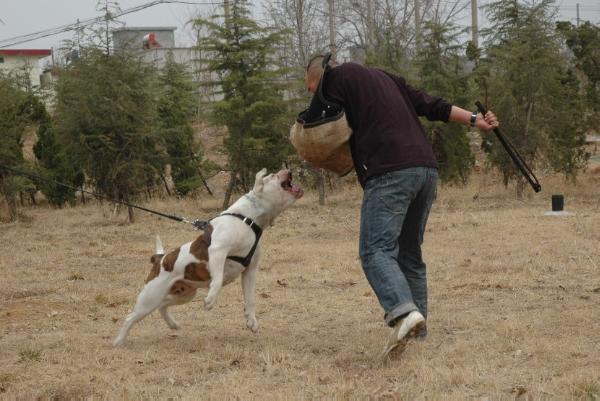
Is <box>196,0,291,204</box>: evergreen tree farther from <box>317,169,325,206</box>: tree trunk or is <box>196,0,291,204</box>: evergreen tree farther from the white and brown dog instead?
the white and brown dog

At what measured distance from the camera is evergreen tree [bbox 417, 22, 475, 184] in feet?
60.7

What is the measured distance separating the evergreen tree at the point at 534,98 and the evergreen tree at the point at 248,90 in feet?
15.5

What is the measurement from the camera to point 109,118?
1588 cm

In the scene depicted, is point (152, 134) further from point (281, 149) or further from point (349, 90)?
point (349, 90)

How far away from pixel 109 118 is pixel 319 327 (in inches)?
409

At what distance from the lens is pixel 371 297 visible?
780 cm

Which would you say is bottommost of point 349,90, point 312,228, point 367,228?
Answer: point 312,228

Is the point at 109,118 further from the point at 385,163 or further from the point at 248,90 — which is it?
the point at 385,163

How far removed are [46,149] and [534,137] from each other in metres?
12.1

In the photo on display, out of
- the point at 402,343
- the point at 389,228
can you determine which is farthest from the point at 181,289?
the point at 402,343

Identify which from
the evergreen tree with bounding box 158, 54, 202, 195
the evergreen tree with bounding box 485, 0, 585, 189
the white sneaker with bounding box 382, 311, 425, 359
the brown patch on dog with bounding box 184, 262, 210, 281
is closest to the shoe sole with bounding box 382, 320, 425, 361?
the white sneaker with bounding box 382, 311, 425, 359

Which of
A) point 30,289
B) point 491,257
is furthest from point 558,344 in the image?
point 30,289

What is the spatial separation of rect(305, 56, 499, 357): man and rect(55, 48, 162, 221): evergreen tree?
36.3 feet

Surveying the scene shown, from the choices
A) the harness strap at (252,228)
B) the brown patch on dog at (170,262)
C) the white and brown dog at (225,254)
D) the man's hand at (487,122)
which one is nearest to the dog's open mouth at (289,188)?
the white and brown dog at (225,254)
